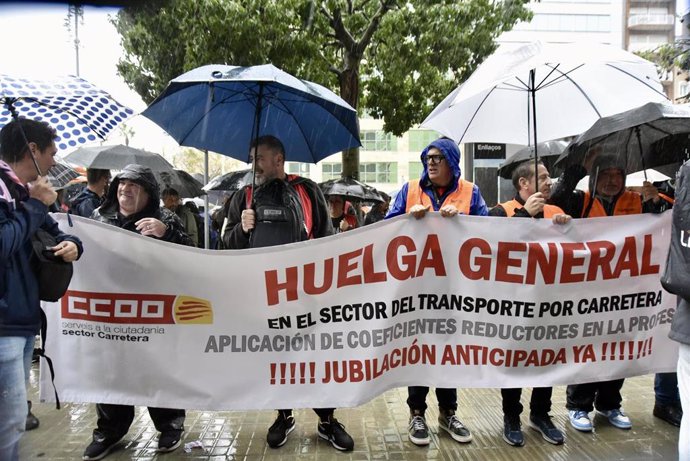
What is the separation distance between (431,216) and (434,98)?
362 inches

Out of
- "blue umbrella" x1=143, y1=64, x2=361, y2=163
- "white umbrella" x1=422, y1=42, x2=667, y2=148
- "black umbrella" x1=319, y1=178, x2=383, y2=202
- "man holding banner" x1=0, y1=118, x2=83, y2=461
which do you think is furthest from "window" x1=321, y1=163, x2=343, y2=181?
"man holding banner" x1=0, y1=118, x2=83, y2=461

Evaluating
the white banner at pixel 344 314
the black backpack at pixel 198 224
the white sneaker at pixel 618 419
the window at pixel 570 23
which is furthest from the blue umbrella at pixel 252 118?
the window at pixel 570 23

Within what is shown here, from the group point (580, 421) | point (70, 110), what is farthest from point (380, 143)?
point (70, 110)

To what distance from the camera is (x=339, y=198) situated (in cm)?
884

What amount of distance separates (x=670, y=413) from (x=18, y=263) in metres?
4.49

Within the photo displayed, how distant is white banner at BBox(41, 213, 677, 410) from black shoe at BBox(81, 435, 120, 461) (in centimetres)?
39

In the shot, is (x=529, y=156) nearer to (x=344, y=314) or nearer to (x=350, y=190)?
(x=350, y=190)

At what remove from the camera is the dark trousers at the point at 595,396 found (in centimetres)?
426

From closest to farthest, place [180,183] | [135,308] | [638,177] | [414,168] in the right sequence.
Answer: [135,308] < [638,177] < [180,183] < [414,168]

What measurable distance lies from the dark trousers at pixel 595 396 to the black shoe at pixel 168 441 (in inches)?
113

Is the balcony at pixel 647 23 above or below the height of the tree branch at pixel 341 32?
above

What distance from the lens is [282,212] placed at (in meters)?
3.93

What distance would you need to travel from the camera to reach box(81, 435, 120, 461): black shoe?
379 cm

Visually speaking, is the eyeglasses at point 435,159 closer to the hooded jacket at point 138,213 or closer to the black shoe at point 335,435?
the hooded jacket at point 138,213
